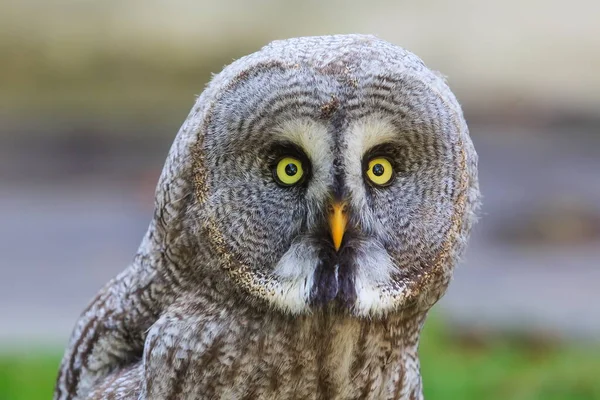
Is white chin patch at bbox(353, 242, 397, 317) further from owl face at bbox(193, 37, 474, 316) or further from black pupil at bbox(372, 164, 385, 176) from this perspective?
black pupil at bbox(372, 164, 385, 176)

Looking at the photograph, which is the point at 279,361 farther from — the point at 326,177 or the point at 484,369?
the point at 484,369

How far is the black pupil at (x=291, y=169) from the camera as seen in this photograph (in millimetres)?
1579

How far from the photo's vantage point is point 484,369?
3.53 meters

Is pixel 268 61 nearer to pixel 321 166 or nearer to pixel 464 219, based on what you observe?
pixel 321 166

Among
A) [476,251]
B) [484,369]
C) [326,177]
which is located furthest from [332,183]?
[476,251]

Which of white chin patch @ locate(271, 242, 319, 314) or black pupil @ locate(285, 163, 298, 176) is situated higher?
black pupil @ locate(285, 163, 298, 176)

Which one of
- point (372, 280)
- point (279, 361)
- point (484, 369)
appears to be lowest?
point (484, 369)

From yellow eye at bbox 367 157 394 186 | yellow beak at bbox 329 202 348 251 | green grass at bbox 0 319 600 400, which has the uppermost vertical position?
yellow eye at bbox 367 157 394 186

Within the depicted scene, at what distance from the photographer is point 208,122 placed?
5.37 ft

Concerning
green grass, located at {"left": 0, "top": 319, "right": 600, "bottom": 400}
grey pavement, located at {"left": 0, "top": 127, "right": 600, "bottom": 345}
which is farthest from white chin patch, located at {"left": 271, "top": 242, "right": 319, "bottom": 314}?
grey pavement, located at {"left": 0, "top": 127, "right": 600, "bottom": 345}

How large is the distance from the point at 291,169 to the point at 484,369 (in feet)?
7.15

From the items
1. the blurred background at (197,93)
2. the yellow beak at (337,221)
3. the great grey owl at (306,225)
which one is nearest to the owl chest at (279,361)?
the great grey owl at (306,225)

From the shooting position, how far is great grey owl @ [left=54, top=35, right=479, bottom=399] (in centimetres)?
156

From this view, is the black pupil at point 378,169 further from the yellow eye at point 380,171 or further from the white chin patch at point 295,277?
the white chin patch at point 295,277
